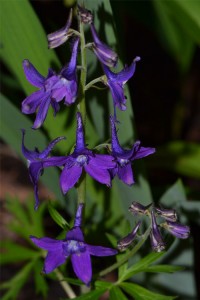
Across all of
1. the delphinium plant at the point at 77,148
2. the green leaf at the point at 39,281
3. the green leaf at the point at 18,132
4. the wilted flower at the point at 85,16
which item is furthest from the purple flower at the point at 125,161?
the green leaf at the point at 39,281

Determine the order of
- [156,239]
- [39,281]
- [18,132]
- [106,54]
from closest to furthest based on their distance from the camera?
[106,54] < [156,239] < [18,132] < [39,281]

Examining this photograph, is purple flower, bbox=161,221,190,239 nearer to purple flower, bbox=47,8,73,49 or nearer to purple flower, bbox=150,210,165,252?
purple flower, bbox=150,210,165,252

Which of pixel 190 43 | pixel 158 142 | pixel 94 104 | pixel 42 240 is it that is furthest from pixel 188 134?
pixel 42 240

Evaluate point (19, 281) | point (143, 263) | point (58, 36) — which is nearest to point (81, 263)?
point (143, 263)

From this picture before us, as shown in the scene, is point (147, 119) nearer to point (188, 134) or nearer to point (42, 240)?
point (188, 134)

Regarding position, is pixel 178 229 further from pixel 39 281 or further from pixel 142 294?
pixel 39 281

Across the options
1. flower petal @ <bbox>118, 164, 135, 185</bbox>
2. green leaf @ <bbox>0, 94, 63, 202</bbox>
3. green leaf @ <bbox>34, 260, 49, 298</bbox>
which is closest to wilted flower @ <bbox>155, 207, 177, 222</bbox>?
flower petal @ <bbox>118, 164, 135, 185</bbox>

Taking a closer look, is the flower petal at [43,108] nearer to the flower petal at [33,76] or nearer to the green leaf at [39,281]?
the flower petal at [33,76]
